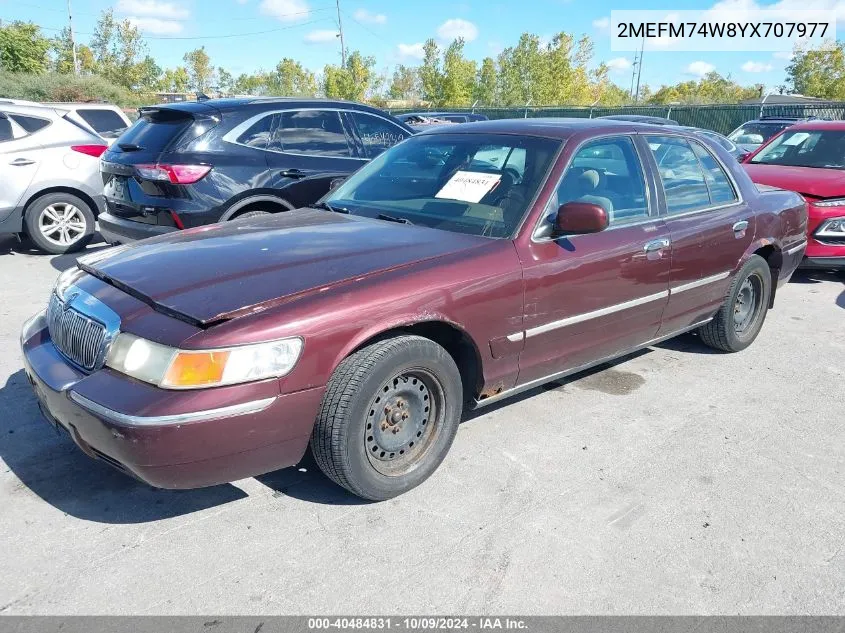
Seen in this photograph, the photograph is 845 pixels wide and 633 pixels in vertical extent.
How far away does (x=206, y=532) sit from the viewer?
2814 millimetres

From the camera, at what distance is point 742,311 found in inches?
201

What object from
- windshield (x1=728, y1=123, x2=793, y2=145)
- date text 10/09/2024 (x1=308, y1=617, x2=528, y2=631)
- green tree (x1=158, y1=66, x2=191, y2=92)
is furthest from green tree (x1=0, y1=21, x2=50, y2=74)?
date text 10/09/2024 (x1=308, y1=617, x2=528, y2=631)

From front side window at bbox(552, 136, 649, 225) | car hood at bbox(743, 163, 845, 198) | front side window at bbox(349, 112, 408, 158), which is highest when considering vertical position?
front side window at bbox(349, 112, 408, 158)

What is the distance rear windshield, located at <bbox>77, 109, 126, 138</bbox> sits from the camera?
11827 mm

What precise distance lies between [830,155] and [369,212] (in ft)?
21.6

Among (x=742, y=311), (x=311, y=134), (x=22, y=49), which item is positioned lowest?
(x=742, y=311)

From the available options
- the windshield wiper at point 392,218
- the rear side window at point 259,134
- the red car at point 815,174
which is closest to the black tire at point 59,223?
the rear side window at point 259,134

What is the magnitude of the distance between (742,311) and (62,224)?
23.7 ft

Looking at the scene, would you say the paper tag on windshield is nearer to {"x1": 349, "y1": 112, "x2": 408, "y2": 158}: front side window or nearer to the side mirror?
the side mirror

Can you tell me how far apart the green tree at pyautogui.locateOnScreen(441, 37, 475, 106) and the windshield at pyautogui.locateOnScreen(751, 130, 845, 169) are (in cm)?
4662

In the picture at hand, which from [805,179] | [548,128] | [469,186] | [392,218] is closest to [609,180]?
[548,128]

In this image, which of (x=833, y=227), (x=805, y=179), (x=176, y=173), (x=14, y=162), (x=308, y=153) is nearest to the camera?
(x=176, y=173)

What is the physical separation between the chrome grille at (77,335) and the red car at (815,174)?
22.4 ft

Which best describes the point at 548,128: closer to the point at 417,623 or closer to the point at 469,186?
the point at 469,186
